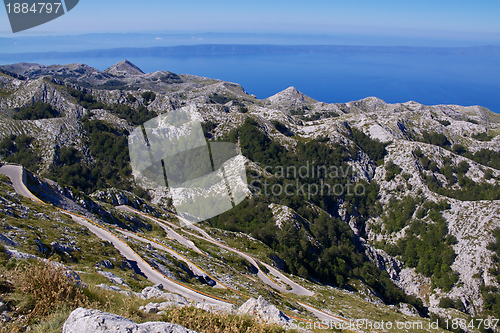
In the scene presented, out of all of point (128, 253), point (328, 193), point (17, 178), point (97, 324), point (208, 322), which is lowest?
point (328, 193)

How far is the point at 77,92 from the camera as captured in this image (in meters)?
157

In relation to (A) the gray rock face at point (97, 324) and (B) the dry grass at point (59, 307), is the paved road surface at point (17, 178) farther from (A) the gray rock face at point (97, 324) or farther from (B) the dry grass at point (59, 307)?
(A) the gray rock face at point (97, 324)

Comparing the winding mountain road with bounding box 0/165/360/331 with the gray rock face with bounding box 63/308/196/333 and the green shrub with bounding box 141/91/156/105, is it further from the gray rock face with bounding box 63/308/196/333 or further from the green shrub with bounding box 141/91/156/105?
the green shrub with bounding box 141/91/156/105

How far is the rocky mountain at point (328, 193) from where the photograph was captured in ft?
220

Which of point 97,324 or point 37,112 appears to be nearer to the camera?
point 97,324

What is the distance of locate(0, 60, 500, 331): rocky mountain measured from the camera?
66.9m

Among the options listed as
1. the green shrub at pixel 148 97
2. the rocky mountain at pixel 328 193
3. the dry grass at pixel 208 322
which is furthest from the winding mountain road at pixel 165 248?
the green shrub at pixel 148 97

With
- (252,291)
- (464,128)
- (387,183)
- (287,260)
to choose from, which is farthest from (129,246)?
(464,128)

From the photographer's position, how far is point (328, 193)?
118 metres

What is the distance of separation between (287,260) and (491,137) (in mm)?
161089

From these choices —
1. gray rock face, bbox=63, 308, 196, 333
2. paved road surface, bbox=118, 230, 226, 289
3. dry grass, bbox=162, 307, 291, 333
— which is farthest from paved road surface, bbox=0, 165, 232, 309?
gray rock face, bbox=63, 308, 196, 333

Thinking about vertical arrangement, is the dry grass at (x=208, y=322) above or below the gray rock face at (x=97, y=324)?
below

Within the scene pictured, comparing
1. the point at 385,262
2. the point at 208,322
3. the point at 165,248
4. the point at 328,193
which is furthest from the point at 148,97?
the point at 208,322

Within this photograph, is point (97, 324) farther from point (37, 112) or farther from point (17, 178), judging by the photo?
point (37, 112)
